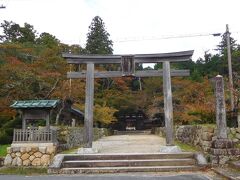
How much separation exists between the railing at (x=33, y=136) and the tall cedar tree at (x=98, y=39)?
1762 inches

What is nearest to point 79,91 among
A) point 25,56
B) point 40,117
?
point 25,56

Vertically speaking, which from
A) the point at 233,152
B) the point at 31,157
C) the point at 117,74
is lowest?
the point at 31,157

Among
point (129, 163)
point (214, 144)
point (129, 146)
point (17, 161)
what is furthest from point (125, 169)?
point (129, 146)

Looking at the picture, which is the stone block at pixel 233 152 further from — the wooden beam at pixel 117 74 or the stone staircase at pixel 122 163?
the wooden beam at pixel 117 74

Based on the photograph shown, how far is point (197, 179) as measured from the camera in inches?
386

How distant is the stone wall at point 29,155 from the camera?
1395 centimetres

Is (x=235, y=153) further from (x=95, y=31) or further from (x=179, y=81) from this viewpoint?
(x=95, y=31)

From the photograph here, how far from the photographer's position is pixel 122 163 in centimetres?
1268

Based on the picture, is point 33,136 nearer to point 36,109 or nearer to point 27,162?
point 27,162

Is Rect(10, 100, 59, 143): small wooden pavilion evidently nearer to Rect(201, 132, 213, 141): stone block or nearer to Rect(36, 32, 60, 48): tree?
Rect(201, 132, 213, 141): stone block

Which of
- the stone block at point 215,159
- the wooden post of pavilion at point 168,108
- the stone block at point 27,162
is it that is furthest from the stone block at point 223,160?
the stone block at point 27,162

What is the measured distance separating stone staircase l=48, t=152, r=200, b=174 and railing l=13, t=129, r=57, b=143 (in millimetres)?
1585

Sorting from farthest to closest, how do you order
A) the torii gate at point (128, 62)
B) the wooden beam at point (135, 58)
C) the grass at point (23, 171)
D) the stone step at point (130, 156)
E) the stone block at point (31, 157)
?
the wooden beam at point (135, 58), the torii gate at point (128, 62), the stone block at point (31, 157), the stone step at point (130, 156), the grass at point (23, 171)

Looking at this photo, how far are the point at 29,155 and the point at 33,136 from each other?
89 cm
